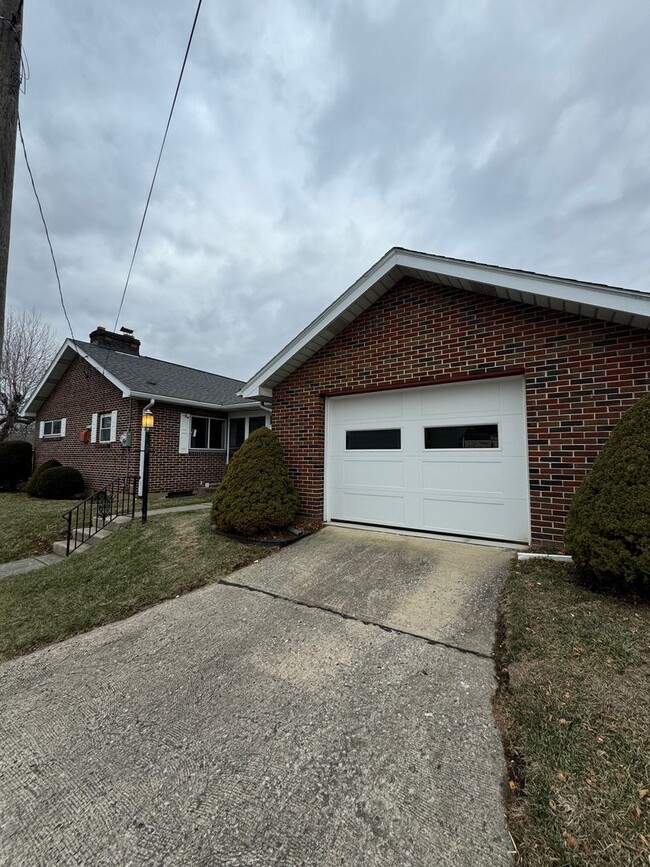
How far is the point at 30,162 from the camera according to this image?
5020 mm

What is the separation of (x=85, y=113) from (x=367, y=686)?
880 centimetres

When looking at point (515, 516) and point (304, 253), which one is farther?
point (304, 253)

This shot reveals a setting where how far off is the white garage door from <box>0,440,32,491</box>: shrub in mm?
14109

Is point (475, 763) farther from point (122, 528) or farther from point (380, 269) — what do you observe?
point (122, 528)

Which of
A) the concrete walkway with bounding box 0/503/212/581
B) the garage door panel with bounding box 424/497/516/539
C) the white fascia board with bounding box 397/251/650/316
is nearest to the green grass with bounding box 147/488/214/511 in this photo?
the concrete walkway with bounding box 0/503/212/581

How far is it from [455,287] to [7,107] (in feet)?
16.5

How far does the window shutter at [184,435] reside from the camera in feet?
40.6

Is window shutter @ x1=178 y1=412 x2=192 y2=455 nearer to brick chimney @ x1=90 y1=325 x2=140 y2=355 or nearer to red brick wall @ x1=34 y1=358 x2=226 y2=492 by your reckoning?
red brick wall @ x1=34 y1=358 x2=226 y2=492

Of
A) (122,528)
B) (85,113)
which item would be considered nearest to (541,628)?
(122,528)

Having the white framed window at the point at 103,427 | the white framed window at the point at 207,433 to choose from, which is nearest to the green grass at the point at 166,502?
the white framed window at the point at 207,433

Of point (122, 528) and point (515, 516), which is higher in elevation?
point (515, 516)

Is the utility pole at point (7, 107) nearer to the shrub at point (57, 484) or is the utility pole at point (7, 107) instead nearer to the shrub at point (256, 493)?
the shrub at point (256, 493)

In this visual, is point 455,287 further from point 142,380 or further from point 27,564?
point 142,380

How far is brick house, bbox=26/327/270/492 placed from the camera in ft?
38.4
